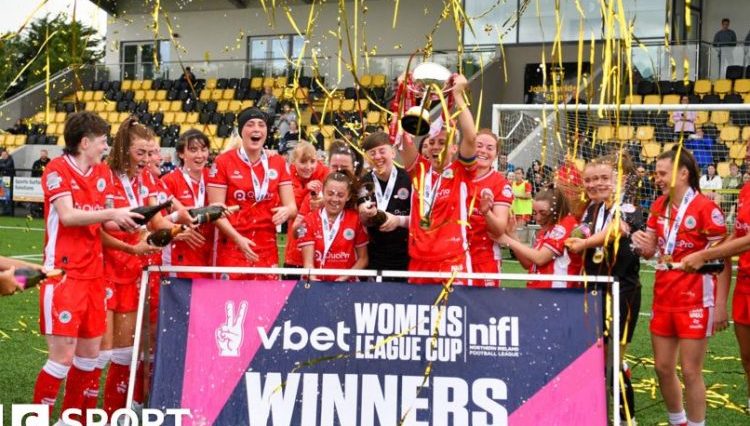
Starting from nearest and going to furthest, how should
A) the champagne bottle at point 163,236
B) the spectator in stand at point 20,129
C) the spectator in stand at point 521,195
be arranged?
the champagne bottle at point 163,236, the spectator in stand at point 521,195, the spectator in stand at point 20,129

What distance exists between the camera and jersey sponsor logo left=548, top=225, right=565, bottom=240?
19.8ft

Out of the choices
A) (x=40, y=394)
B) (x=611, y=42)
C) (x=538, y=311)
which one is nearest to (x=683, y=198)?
(x=538, y=311)

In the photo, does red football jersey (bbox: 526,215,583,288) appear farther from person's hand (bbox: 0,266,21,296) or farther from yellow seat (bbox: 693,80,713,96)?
yellow seat (bbox: 693,80,713,96)

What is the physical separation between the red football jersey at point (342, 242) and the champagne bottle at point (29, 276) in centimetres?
→ 213

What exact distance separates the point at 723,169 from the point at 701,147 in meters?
0.49

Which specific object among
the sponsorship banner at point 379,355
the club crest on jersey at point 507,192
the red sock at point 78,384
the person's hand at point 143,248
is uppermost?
the club crest on jersey at point 507,192

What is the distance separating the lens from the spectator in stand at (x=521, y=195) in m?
17.2

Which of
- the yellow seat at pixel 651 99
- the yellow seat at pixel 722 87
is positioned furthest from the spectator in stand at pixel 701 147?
the yellow seat at pixel 722 87

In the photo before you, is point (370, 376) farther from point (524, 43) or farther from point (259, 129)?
point (524, 43)

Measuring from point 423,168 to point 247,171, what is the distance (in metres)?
1.46

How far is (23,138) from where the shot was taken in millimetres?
31516

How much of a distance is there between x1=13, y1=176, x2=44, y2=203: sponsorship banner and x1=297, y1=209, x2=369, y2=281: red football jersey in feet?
70.6

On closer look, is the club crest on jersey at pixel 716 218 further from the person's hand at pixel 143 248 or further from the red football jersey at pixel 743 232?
the person's hand at pixel 143 248

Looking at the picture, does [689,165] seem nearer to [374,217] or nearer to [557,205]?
[557,205]
